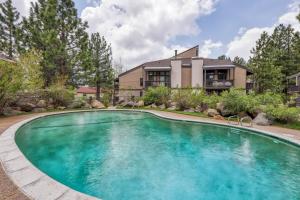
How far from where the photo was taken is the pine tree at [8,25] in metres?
23.6

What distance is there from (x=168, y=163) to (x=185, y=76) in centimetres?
2021

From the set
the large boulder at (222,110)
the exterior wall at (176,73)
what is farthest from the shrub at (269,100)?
the exterior wall at (176,73)

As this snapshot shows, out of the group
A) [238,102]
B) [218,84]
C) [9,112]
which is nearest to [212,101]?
[238,102]

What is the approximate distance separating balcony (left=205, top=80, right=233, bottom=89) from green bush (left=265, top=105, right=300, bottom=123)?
37.4ft

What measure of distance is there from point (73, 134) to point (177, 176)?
6.60m

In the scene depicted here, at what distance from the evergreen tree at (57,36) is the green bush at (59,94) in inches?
110

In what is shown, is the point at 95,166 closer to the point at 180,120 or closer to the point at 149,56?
the point at 180,120

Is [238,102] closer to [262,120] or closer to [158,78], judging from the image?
[262,120]

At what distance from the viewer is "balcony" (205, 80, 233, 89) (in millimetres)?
22255


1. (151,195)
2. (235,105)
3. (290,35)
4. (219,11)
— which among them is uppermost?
(290,35)

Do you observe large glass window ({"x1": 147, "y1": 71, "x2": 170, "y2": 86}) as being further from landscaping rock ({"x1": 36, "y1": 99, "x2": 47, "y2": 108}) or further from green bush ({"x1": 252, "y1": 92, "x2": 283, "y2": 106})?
green bush ({"x1": 252, "y1": 92, "x2": 283, "y2": 106})

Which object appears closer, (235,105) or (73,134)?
(73,134)

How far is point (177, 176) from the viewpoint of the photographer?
5.14m

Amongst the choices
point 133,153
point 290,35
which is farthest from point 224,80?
point 133,153
